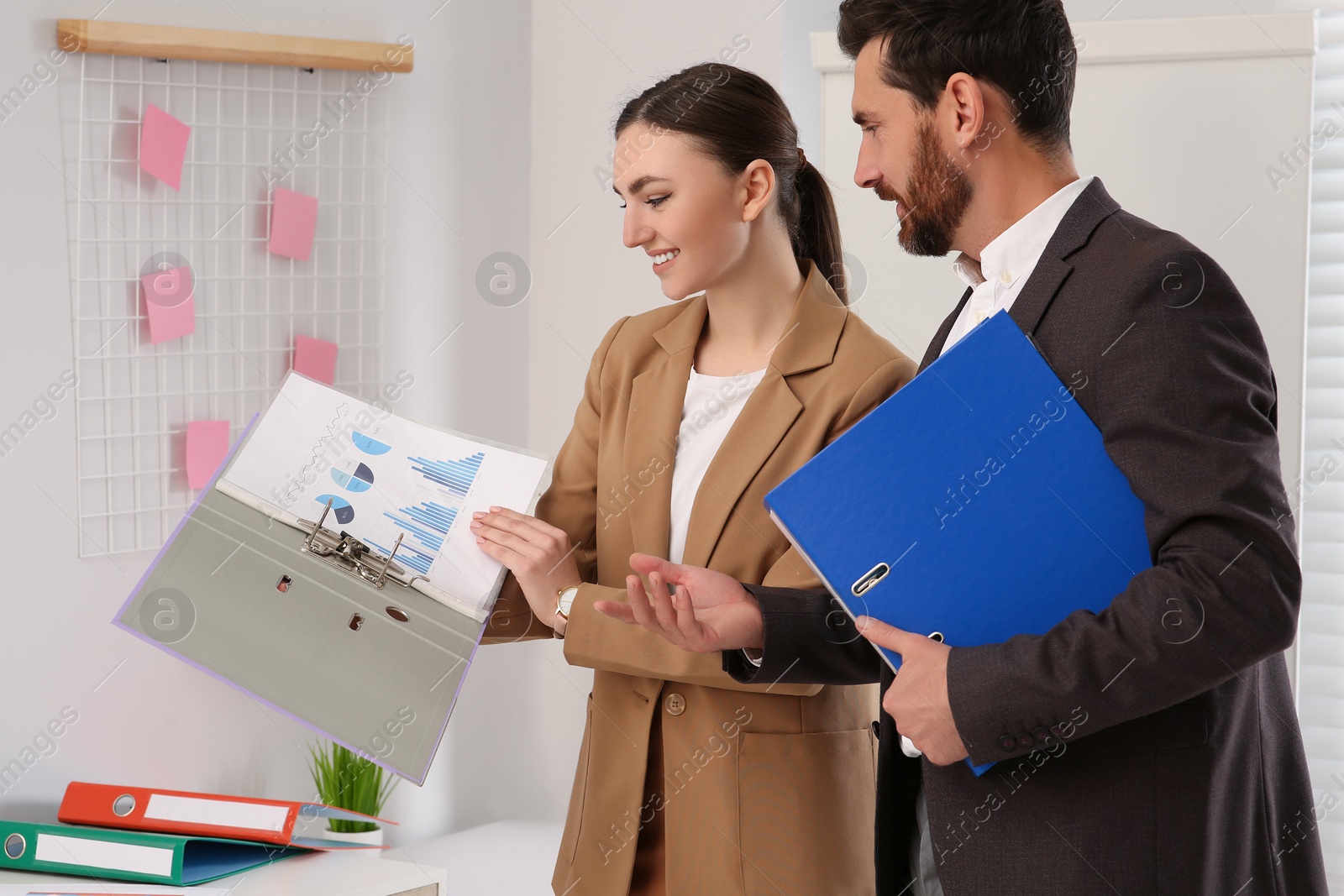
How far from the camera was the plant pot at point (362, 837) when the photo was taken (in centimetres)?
225

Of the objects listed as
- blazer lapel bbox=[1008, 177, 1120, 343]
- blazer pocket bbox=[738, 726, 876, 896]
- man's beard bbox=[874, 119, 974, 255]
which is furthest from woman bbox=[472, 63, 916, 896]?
blazer lapel bbox=[1008, 177, 1120, 343]

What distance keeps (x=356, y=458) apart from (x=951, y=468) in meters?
0.76

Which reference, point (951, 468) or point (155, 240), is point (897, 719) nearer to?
point (951, 468)

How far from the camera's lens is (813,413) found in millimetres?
1426

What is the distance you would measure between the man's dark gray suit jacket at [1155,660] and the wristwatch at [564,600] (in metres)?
0.54

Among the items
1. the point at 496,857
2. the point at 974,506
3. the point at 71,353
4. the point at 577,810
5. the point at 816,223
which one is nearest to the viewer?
the point at 974,506

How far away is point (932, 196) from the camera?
115 cm

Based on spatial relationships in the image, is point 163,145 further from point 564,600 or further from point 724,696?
point 724,696

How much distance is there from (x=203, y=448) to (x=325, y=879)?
890 mm

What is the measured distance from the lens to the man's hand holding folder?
971 mm

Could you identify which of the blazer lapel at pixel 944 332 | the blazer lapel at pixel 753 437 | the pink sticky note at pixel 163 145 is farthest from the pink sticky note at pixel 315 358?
the blazer lapel at pixel 944 332

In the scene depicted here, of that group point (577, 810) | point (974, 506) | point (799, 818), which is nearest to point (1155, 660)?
point (974, 506)

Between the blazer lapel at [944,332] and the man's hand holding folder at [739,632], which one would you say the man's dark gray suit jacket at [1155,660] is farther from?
the blazer lapel at [944,332]

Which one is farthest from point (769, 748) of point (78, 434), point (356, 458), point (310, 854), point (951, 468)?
point (78, 434)
